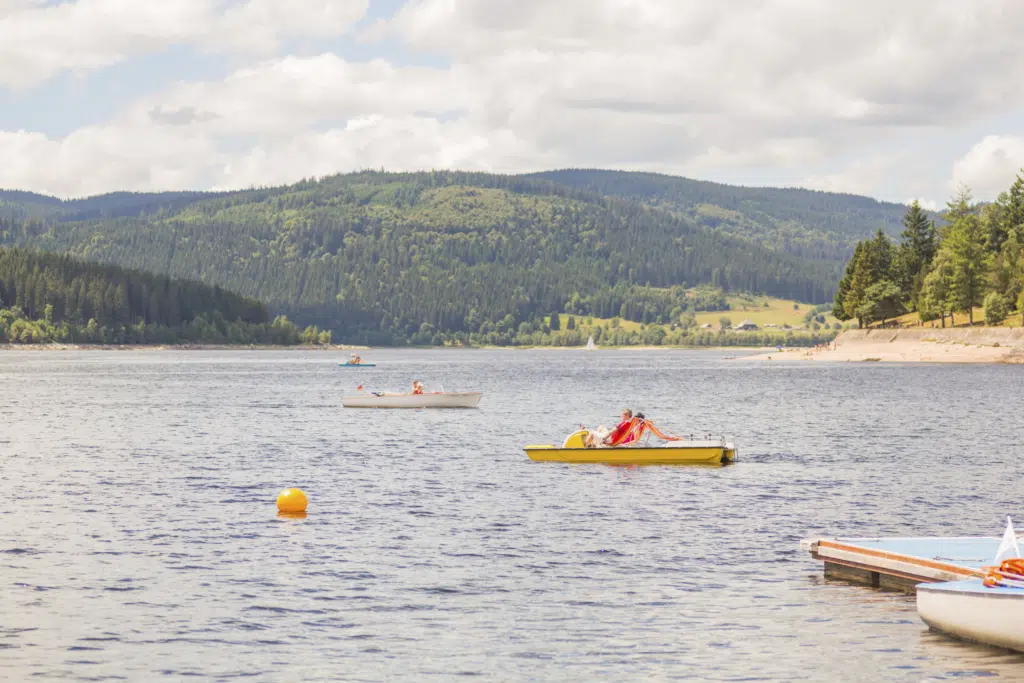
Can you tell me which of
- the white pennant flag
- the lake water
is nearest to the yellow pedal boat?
the lake water

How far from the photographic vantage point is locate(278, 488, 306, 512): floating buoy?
44.6 meters

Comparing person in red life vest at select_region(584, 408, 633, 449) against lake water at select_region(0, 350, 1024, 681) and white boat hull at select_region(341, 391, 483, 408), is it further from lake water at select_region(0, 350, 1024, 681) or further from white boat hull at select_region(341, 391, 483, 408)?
white boat hull at select_region(341, 391, 483, 408)

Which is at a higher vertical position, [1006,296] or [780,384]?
[1006,296]

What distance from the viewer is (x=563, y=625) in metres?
27.9

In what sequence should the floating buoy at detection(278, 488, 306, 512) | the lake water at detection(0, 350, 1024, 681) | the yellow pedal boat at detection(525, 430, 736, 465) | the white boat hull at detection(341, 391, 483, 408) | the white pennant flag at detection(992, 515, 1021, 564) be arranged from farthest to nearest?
the white boat hull at detection(341, 391, 483, 408) < the yellow pedal boat at detection(525, 430, 736, 465) < the floating buoy at detection(278, 488, 306, 512) < the white pennant flag at detection(992, 515, 1021, 564) < the lake water at detection(0, 350, 1024, 681)

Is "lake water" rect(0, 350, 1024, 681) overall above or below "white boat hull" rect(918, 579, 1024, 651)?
below

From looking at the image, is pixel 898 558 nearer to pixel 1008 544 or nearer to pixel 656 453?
pixel 1008 544

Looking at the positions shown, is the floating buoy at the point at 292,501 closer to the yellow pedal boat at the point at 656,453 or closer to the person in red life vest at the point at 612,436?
the yellow pedal boat at the point at 656,453

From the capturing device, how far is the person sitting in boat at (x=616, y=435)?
2370 inches

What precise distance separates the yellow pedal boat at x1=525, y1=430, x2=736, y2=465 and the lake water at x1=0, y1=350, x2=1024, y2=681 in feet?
2.23

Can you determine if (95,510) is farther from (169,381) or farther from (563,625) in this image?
(169,381)

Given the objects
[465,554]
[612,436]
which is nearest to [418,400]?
[612,436]

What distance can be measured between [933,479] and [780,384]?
10159 cm

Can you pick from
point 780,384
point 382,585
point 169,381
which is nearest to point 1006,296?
point 780,384
